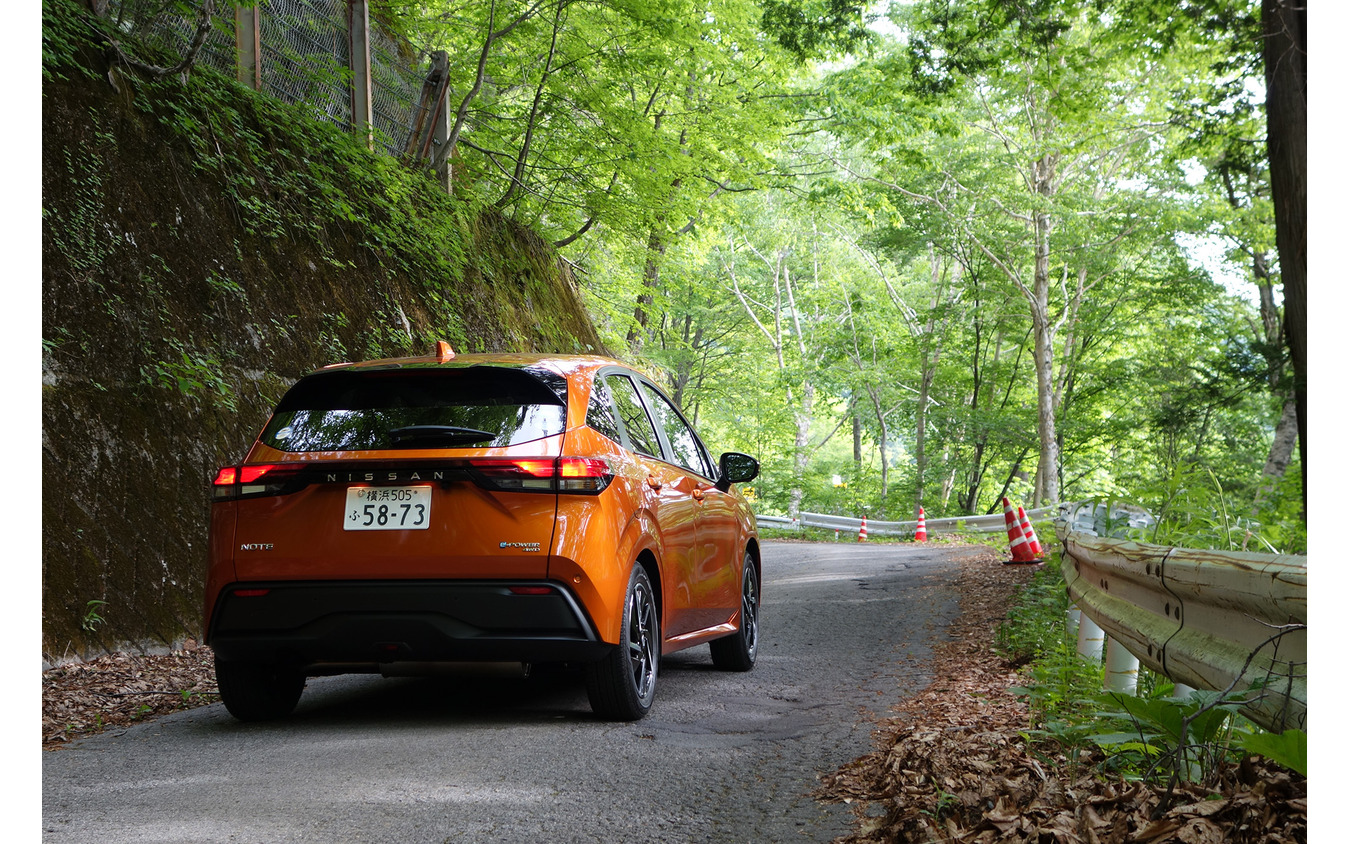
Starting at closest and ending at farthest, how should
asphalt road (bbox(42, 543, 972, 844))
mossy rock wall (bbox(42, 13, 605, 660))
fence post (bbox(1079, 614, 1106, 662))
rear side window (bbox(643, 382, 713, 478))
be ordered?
asphalt road (bbox(42, 543, 972, 844))
fence post (bbox(1079, 614, 1106, 662))
rear side window (bbox(643, 382, 713, 478))
mossy rock wall (bbox(42, 13, 605, 660))

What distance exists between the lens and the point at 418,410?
496 centimetres

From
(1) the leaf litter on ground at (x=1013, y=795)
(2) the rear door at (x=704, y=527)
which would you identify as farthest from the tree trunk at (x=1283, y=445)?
(1) the leaf litter on ground at (x=1013, y=795)

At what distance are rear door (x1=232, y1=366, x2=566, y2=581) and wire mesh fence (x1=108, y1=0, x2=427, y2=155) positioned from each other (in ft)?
22.6

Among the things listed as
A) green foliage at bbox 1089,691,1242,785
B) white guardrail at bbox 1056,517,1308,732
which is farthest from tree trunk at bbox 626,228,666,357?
green foliage at bbox 1089,691,1242,785

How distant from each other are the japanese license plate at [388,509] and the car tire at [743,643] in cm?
278

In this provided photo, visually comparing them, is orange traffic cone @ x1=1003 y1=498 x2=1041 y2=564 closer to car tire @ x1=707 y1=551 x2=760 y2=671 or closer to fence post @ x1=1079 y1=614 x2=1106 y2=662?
car tire @ x1=707 y1=551 x2=760 y2=671

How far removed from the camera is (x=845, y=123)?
77.9ft

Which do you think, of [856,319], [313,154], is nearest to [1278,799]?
[313,154]

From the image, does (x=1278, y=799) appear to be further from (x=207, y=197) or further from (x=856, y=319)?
(x=856, y=319)

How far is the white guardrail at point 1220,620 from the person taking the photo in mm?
2717

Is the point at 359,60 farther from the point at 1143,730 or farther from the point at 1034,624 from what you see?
the point at 1143,730

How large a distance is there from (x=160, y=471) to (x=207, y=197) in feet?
9.86

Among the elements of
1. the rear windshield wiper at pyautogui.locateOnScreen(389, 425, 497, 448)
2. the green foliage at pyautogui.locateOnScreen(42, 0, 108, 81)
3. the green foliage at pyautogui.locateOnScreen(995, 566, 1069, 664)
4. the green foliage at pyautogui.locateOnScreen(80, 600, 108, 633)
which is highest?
the green foliage at pyautogui.locateOnScreen(42, 0, 108, 81)

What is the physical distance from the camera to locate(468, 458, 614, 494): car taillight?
4672 mm
